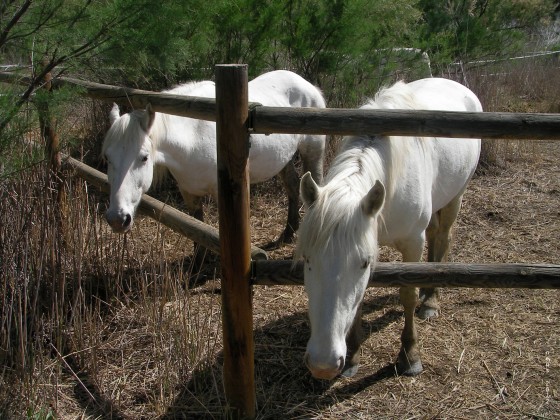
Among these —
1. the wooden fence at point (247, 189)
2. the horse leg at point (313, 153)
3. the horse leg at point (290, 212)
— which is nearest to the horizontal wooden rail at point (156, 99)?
the wooden fence at point (247, 189)

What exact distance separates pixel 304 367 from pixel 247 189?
134 cm

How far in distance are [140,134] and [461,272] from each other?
2288mm

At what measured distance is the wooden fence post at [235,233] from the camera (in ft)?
7.27

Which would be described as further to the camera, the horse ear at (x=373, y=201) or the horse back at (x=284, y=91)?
the horse back at (x=284, y=91)

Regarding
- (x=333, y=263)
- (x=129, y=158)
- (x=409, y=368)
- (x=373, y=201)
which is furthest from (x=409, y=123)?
(x=129, y=158)

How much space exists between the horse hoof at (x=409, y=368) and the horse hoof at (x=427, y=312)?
0.68 metres

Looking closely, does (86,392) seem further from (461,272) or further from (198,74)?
(198,74)

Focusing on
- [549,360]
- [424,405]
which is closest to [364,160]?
[424,405]

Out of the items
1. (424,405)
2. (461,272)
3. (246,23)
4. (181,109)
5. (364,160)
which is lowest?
(424,405)

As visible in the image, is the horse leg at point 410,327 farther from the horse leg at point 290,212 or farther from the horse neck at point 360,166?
the horse leg at point 290,212

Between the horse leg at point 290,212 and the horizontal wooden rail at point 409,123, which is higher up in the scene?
the horizontal wooden rail at point 409,123

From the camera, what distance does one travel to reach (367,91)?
7074 mm

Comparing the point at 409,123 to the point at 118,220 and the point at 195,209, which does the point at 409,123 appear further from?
the point at 195,209

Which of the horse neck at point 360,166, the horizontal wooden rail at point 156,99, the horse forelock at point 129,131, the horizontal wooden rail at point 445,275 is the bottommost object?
the horizontal wooden rail at point 445,275
